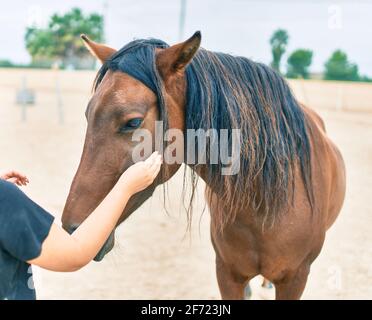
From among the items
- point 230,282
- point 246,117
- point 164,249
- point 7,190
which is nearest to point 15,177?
point 7,190

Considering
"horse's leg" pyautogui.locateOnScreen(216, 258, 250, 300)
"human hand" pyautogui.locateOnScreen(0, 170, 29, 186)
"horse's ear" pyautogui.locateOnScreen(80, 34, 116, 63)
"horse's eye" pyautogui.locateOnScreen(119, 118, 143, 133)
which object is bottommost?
"horse's leg" pyautogui.locateOnScreen(216, 258, 250, 300)

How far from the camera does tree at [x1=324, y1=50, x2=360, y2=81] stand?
47.5ft

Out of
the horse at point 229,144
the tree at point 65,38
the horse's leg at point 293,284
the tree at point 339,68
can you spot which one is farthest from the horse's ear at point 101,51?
the tree at point 65,38

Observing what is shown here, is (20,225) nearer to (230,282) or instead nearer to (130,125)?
(130,125)

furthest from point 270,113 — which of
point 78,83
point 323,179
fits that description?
point 78,83

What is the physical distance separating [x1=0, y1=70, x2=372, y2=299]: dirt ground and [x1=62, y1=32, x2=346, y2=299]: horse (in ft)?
0.99

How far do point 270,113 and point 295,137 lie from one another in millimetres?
215

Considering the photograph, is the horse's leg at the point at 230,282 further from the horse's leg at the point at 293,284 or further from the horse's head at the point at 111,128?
the horse's head at the point at 111,128

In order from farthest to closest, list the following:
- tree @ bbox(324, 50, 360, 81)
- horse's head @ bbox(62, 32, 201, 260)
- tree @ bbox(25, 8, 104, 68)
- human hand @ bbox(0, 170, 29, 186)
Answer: tree @ bbox(25, 8, 104, 68)
tree @ bbox(324, 50, 360, 81)
human hand @ bbox(0, 170, 29, 186)
horse's head @ bbox(62, 32, 201, 260)

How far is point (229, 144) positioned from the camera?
1.81m

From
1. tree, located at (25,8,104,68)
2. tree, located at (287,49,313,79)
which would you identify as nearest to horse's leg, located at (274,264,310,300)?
tree, located at (287,49,313,79)

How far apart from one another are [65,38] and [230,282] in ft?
111

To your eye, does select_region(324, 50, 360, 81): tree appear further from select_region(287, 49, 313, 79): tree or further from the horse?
the horse
